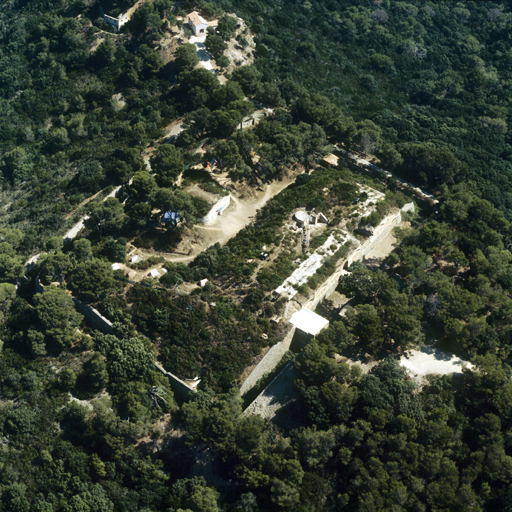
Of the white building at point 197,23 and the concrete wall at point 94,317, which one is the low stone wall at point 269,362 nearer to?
the concrete wall at point 94,317

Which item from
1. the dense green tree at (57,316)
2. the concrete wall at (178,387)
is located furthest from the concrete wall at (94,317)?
the concrete wall at (178,387)

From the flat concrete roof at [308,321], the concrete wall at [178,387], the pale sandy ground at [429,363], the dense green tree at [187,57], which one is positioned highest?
the dense green tree at [187,57]

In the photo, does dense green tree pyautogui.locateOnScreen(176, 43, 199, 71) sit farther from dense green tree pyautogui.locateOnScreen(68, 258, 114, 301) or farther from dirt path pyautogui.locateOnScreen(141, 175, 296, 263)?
dense green tree pyautogui.locateOnScreen(68, 258, 114, 301)

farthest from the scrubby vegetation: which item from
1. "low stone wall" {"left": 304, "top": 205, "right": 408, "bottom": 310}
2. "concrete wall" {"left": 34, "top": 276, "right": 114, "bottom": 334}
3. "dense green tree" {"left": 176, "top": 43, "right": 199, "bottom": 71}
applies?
"low stone wall" {"left": 304, "top": 205, "right": 408, "bottom": 310}

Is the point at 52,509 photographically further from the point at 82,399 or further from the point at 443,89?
the point at 443,89

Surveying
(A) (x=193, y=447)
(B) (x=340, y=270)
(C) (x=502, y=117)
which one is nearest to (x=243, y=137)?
(B) (x=340, y=270)

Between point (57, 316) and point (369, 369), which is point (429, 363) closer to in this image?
point (369, 369)
